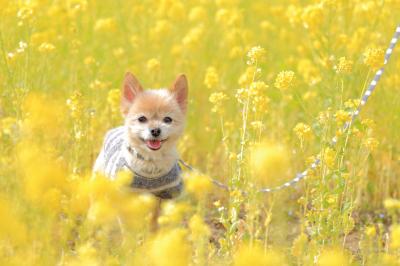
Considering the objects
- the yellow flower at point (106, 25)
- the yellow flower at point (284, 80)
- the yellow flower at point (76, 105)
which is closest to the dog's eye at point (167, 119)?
the yellow flower at point (76, 105)

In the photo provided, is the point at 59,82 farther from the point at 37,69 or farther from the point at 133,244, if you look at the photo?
the point at 133,244

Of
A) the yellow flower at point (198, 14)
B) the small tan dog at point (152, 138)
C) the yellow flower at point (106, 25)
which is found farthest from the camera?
the yellow flower at point (198, 14)

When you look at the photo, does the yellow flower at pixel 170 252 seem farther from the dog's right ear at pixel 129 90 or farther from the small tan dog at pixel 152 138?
the dog's right ear at pixel 129 90

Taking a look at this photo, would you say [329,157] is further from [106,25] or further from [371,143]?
[106,25]

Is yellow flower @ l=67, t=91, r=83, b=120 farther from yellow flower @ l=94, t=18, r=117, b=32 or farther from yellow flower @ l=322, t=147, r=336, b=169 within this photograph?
yellow flower @ l=94, t=18, r=117, b=32

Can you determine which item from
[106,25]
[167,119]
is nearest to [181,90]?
[167,119]

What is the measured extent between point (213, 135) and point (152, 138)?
1934 mm

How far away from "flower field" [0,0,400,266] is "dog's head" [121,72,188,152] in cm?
26

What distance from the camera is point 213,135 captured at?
6.30 meters

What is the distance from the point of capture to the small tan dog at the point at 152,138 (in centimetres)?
449

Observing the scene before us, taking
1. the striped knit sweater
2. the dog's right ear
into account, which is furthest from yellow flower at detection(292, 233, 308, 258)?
the dog's right ear

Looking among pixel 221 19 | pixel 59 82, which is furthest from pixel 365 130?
pixel 221 19

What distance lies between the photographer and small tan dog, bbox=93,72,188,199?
4.49 metres

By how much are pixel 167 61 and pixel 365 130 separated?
3426mm
